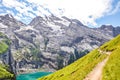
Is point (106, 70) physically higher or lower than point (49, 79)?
higher

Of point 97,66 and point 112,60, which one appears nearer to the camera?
point 112,60

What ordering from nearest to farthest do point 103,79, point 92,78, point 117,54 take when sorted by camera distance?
point 103,79, point 92,78, point 117,54

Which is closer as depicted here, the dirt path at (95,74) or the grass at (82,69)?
the dirt path at (95,74)

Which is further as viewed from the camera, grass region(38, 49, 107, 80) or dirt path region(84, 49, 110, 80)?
grass region(38, 49, 107, 80)

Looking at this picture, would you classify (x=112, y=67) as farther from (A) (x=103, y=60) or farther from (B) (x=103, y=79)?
(A) (x=103, y=60)

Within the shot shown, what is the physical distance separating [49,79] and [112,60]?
46.1 m

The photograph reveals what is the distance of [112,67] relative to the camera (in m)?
68.5

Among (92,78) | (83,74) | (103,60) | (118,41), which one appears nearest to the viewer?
(92,78)

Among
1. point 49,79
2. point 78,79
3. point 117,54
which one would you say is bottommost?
point 49,79

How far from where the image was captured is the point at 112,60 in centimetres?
7488

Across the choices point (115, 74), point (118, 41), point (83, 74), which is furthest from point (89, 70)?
point (118, 41)

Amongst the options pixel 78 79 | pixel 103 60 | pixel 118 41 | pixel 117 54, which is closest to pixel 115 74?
pixel 78 79

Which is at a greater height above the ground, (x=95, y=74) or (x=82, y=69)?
(x=95, y=74)

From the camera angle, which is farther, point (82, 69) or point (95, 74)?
point (82, 69)
